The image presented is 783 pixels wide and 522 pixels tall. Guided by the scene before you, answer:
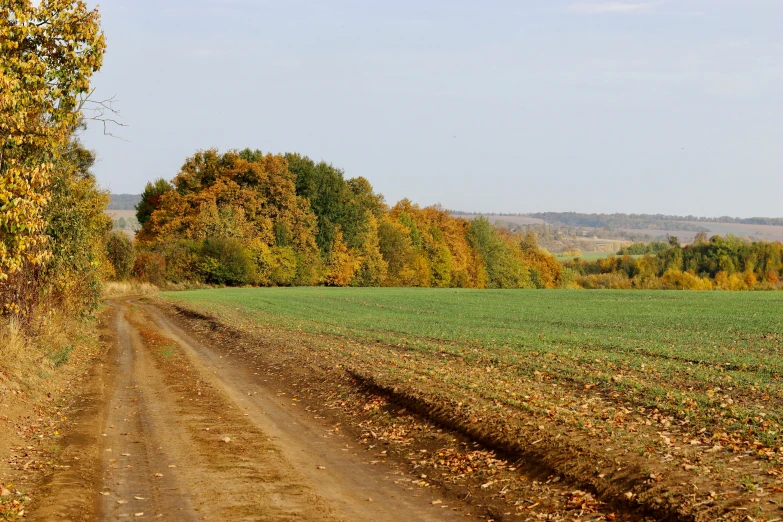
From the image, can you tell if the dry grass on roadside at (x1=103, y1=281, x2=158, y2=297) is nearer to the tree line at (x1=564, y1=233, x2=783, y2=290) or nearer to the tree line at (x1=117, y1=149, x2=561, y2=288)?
the tree line at (x1=117, y1=149, x2=561, y2=288)

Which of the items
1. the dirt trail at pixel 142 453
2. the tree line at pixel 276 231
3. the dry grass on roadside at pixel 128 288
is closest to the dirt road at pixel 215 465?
the dirt trail at pixel 142 453

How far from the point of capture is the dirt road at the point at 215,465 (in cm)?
887

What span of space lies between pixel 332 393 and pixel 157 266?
63712 millimetres

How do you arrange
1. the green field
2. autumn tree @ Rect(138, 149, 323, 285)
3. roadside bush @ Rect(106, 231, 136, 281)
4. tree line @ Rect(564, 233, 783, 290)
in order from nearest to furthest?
the green field → roadside bush @ Rect(106, 231, 136, 281) → autumn tree @ Rect(138, 149, 323, 285) → tree line @ Rect(564, 233, 783, 290)

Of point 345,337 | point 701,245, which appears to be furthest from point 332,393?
point 701,245

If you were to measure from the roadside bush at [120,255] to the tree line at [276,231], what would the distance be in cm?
565

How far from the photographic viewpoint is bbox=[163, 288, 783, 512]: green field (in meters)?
10.7

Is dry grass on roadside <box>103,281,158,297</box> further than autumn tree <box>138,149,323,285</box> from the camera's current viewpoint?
No

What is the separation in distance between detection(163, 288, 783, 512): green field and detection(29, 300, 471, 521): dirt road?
104 inches

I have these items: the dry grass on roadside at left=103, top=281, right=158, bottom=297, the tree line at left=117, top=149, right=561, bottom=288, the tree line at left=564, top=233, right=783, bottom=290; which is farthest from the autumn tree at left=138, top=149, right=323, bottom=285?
the tree line at left=564, top=233, right=783, bottom=290

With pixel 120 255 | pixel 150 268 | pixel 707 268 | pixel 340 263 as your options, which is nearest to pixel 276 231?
pixel 340 263

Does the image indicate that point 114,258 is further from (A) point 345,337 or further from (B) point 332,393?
(B) point 332,393

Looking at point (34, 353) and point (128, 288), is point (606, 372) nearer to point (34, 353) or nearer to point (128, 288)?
point (34, 353)

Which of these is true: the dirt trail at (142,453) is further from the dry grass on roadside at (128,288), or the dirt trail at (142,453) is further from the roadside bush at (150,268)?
the roadside bush at (150,268)
